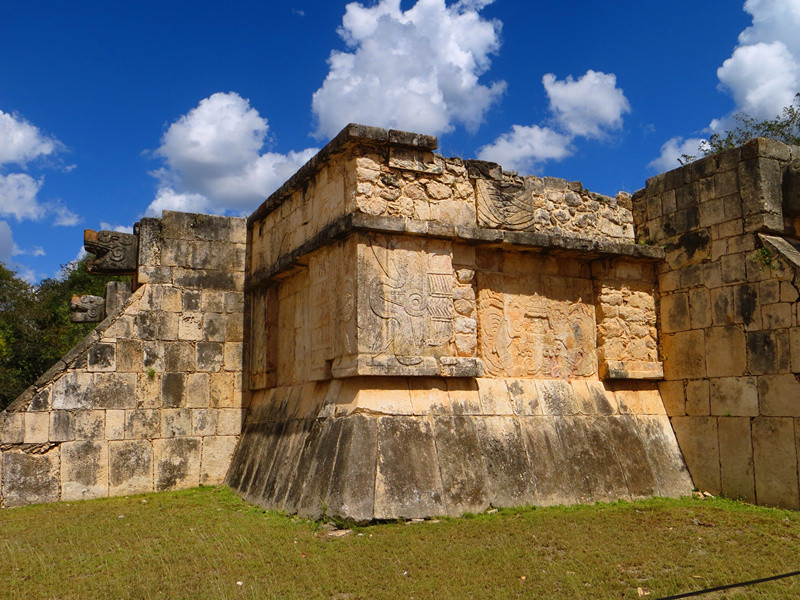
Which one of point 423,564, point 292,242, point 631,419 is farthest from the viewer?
point 292,242

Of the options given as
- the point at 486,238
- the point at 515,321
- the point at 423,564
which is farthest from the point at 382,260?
the point at 423,564

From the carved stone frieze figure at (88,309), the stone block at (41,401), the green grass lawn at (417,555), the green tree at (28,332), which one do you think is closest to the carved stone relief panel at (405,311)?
the green grass lawn at (417,555)

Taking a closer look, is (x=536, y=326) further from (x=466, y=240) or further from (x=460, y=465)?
(x=460, y=465)

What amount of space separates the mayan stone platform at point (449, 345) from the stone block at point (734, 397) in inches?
28.7

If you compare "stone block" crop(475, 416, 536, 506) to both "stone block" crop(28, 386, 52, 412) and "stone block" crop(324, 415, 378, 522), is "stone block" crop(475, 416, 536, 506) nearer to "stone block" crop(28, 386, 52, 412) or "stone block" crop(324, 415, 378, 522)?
"stone block" crop(324, 415, 378, 522)

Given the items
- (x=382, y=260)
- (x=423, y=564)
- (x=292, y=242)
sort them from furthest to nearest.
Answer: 1. (x=292, y=242)
2. (x=382, y=260)
3. (x=423, y=564)

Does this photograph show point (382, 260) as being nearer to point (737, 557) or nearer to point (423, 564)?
point (423, 564)

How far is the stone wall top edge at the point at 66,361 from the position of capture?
27.3 ft

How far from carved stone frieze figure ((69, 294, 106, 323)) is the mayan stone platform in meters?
2.78

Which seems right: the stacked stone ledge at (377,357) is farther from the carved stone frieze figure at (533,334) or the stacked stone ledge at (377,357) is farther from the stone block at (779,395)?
the stone block at (779,395)

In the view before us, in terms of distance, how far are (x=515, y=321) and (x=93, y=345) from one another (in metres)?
5.36

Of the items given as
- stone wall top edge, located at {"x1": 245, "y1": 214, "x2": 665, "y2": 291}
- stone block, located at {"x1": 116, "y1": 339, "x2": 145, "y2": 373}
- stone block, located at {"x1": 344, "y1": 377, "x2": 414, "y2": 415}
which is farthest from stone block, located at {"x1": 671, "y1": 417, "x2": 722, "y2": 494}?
stone block, located at {"x1": 116, "y1": 339, "x2": 145, "y2": 373}

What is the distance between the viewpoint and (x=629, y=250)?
8523 millimetres

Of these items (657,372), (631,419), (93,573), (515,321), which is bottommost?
(93,573)
